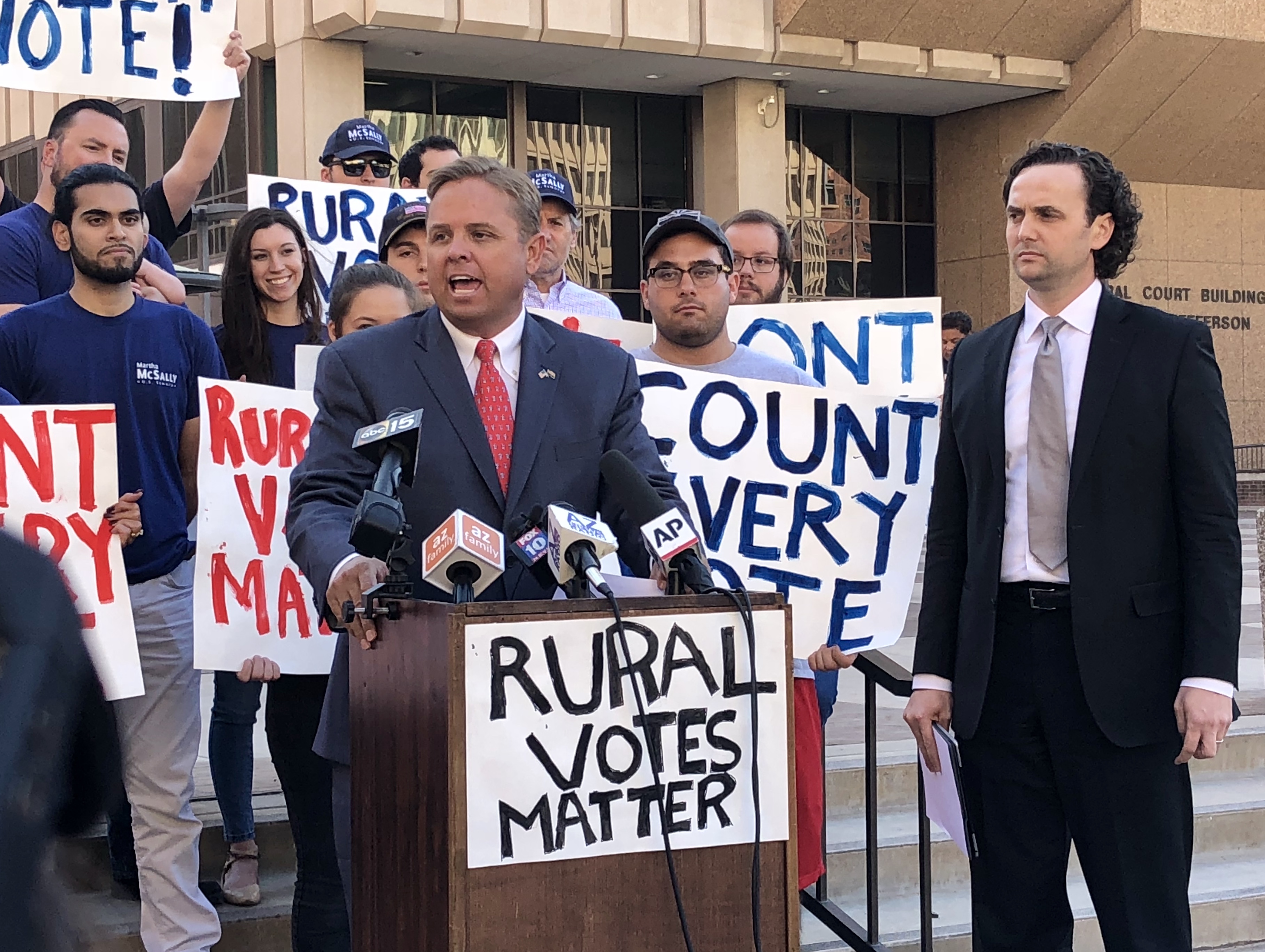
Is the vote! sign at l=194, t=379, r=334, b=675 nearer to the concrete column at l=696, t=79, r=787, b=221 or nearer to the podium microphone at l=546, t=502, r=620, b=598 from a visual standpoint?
the podium microphone at l=546, t=502, r=620, b=598

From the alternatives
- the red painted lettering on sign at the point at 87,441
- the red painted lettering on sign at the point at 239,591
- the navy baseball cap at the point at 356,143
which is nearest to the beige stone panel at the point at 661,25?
the navy baseball cap at the point at 356,143

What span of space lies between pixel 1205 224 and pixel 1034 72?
5346 mm

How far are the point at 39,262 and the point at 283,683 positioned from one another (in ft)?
5.40

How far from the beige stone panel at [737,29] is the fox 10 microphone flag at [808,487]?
1595 centimetres

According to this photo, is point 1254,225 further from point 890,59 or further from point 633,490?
point 633,490

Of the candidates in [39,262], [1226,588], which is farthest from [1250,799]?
[39,262]

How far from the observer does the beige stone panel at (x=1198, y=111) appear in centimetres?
2242

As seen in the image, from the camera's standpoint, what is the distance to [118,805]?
1.52 m

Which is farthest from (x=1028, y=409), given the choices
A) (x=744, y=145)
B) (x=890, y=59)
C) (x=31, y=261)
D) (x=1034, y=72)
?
(x=1034, y=72)

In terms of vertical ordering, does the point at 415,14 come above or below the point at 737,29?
below

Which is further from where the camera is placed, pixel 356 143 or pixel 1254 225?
pixel 1254 225

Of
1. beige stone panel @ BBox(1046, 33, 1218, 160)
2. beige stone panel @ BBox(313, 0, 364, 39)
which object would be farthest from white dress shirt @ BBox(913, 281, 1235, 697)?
beige stone panel @ BBox(1046, 33, 1218, 160)

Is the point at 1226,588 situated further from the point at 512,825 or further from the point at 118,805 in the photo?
the point at 118,805

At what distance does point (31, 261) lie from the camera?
5.06 m
